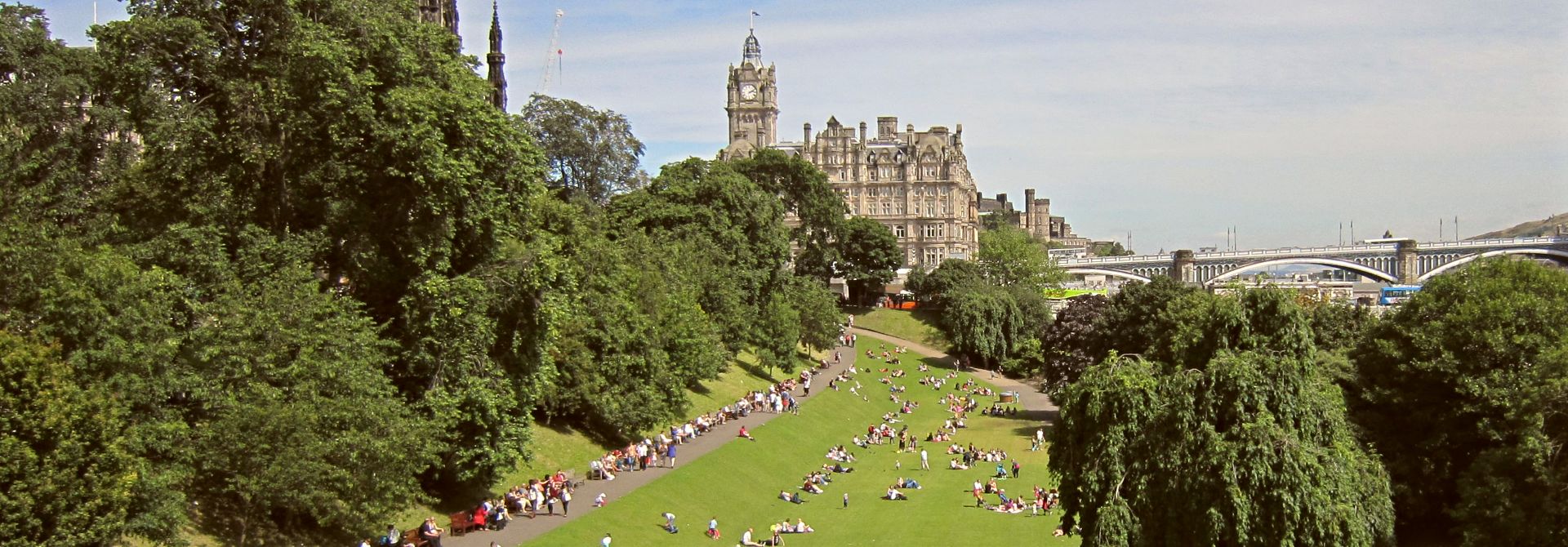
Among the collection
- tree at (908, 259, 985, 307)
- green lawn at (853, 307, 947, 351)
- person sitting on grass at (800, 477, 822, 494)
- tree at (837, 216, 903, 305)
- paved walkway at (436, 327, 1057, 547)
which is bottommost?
person sitting on grass at (800, 477, 822, 494)

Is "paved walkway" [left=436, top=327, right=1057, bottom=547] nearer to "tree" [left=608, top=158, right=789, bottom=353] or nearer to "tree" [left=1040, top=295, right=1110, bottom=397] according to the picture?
"tree" [left=1040, top=295, right=1110, bottom=397]

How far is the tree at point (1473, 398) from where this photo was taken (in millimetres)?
34125

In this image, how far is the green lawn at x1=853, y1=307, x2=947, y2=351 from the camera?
105250 mm

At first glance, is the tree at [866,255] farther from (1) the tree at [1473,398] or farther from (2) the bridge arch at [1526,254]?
(1) the tree at [1473,398]

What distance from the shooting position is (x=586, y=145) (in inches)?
3750

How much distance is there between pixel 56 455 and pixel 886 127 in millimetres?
131637

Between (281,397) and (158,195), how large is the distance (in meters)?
6.98

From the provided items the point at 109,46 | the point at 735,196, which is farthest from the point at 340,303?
the point at 735,196

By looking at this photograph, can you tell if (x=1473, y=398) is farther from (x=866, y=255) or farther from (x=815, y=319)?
(x=866, y=255)

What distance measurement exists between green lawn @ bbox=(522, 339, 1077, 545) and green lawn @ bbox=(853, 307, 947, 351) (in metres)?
39.9

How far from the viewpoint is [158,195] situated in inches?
1314

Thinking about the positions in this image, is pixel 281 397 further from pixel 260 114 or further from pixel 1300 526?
pixel 1300 526

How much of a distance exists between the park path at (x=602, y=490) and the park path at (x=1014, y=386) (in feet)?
49.2

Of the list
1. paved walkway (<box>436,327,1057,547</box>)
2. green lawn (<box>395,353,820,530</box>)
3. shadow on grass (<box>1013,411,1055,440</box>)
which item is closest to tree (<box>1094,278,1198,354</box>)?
shadow on grass (<box>1013,411,1055,440</box>)
